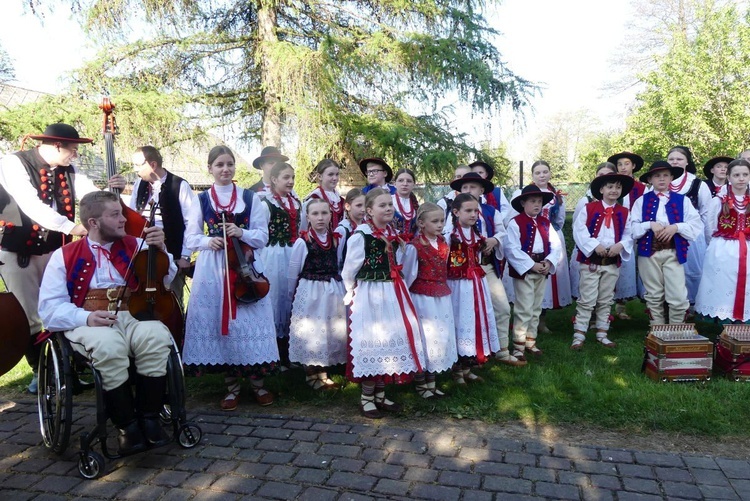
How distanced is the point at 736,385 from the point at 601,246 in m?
1.71

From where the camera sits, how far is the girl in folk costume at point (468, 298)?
4582mm

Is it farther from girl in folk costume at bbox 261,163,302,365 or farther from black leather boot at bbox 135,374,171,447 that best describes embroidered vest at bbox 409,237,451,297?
black leather boot at bbox 135,374,171,447

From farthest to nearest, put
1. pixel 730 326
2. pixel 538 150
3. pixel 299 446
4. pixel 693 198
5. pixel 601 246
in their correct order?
pixel 538 150 < pixel 693 198 < pixel 601 246 < pixel 730 326 < pixel 299 446

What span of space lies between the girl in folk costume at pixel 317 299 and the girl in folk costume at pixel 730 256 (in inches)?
149

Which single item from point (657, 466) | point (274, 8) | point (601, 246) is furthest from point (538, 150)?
point (657, 466)

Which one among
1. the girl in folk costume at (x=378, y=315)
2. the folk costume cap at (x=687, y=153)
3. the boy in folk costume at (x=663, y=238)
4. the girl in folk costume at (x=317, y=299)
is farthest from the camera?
the folk costume cap at (x=687, y=153)

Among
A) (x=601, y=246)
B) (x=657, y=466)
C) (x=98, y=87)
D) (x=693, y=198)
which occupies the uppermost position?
(x=98, y=87)

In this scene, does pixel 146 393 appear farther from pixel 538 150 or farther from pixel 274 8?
pixel 538 150

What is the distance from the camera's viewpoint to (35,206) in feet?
14.0

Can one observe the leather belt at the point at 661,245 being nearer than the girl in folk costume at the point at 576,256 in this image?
Yes

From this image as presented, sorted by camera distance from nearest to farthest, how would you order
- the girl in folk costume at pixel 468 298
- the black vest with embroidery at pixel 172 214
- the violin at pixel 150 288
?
the violin at pixel 150 288 → the girl in folk costume at pixel 468 298 → the black vest with embroidery at pixel 172 214

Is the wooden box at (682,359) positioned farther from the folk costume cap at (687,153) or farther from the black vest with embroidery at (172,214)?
the black vest with embroidery at (172,214)

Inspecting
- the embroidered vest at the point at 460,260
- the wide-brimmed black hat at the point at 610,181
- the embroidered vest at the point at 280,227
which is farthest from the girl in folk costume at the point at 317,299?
the wide-brimmed black hat at the point at 610,181

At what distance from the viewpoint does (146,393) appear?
3.30 meters
